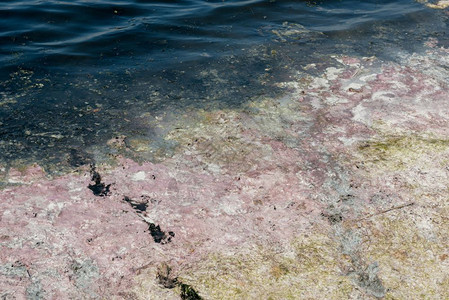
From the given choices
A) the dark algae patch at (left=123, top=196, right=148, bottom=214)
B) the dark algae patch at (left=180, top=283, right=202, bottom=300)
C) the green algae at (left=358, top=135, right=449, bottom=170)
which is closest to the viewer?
the dark algae patch at (left=180, top=283, right=202, bottom=300)

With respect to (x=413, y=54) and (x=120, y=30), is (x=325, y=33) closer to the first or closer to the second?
(x=413, y=54)

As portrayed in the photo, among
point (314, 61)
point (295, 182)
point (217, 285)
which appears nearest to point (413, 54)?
point (314, 61)

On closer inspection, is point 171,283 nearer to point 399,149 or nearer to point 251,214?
point 251,214

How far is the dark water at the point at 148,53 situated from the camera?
3.06 m

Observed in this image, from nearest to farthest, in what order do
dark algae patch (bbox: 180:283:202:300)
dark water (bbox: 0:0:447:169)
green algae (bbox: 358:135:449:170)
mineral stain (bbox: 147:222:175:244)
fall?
dark algae patch (bbox: 180:283:202:300) < mineral stain (bbox: 147:222:175:244) < green algae (bbox: 358:135:449:170) < dark water (bbox: 0:0:447:169)

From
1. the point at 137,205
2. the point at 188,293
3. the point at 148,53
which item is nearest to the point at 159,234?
the point at 137,205

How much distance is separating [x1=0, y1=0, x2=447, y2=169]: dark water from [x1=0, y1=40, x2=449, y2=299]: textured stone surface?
1.00 ft

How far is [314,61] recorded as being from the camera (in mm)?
4086

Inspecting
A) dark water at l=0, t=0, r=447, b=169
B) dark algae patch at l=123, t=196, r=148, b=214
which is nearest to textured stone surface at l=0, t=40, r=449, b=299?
dark algae patch at l=123, t=196, r=148, b=214

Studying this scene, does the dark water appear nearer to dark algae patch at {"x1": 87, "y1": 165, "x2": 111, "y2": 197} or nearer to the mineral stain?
dark algae patch at {"x1": 87, "y1": 165, "x2": 111, "y2": 197}

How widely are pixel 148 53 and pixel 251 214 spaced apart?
8.36ft

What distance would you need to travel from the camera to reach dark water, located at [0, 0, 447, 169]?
10.0 feet

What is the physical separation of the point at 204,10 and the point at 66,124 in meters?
3.21

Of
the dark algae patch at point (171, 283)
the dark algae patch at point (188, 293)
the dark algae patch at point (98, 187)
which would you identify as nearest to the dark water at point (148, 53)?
the dark algae patch at point (98, 187)
